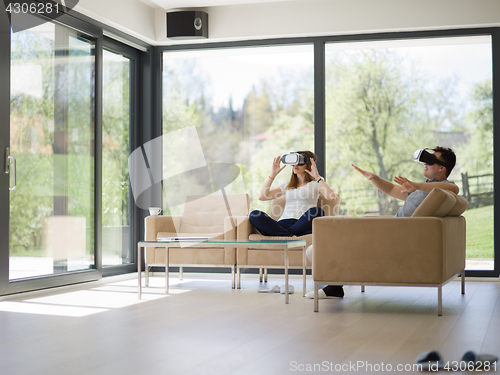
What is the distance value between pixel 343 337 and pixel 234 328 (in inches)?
23.6

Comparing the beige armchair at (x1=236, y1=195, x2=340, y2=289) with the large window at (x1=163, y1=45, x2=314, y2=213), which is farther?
the large window at (x1=163, y1=45, x2=314, y2=213)

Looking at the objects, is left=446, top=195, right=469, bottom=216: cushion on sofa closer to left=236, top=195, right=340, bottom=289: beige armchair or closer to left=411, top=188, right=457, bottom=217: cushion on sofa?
left=411, top=188, right=457, bottom=217: cushion on sofa

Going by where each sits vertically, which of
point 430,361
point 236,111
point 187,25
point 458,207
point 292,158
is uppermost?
point 187,25

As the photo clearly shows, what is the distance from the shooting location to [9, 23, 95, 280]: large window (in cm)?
438

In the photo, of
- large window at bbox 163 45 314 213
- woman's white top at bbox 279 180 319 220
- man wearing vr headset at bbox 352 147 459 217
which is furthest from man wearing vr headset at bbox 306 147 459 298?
large window at bbox 163 45 314 213

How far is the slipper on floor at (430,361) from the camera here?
215 centimetres

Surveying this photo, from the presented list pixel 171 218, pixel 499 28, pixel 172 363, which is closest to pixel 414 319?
pixel 172 363

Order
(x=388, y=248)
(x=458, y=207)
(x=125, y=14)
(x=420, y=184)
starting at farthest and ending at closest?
(x=125, y=14) < (x=458, y=207) < (x=420, y=184) < (x=388, y=248)

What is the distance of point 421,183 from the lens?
3740 millimetres

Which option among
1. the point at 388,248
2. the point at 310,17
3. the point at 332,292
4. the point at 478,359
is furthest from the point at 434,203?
the point at 310,17

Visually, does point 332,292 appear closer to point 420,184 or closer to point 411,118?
point 420,184

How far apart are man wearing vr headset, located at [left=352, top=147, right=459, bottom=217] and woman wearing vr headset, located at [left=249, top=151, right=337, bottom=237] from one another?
961mm

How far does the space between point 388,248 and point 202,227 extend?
249cm

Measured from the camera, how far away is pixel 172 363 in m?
2.26
